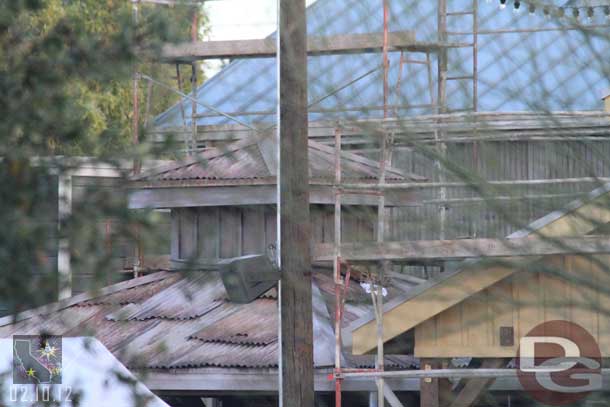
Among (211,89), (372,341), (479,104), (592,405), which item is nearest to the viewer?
(479,104)

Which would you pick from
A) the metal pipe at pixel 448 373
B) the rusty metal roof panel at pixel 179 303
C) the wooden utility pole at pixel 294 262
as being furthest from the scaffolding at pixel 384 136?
the rusty metal roof panel at pixel 179 303

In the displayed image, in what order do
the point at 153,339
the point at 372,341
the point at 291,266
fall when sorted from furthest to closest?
the point at 153,339 → the point at 372,341 → the point at 291,266

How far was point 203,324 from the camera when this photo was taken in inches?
454

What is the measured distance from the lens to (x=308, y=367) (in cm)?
897

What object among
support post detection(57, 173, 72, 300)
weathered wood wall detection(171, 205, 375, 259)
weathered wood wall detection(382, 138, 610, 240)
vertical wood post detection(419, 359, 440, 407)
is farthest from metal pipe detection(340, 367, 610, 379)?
support post detection(57, 173, 72, 300)

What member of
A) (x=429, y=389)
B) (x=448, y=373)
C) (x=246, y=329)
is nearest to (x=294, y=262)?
(x=448, y=373)

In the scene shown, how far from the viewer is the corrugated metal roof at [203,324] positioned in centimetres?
1072

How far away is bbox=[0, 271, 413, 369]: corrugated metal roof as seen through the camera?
10.7 metres

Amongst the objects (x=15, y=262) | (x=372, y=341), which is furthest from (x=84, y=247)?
(x=372, y=341)

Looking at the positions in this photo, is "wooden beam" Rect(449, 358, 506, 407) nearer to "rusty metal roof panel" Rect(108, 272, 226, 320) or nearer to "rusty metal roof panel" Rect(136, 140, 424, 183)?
"rusty metal roof panel" Rect(136, 140, 424, 183)

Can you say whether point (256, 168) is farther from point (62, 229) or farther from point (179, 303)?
point (62, 229)

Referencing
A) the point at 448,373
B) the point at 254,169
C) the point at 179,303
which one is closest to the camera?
the point at 448,373

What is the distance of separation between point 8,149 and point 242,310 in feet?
27.3

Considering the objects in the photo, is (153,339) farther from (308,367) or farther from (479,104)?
(479,104)
